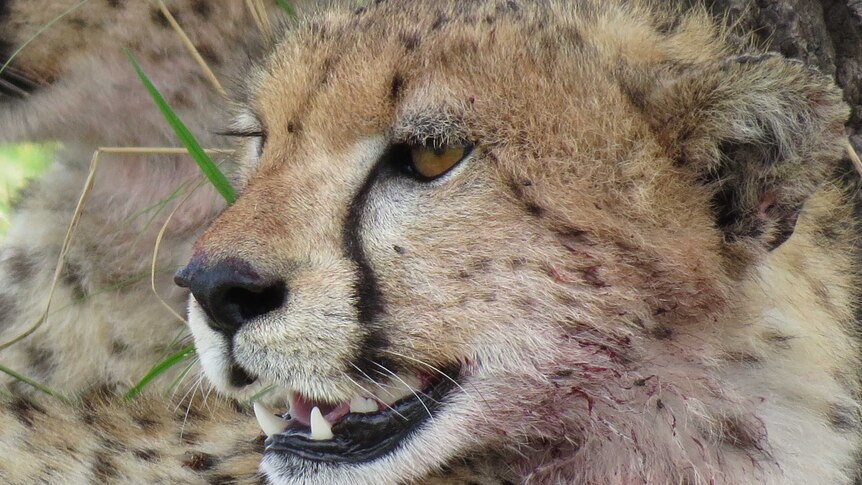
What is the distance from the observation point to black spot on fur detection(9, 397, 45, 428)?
7.44ft

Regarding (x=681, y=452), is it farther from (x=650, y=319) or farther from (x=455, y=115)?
(x=455, y=115)

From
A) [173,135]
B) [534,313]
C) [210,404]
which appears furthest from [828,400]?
[173,135]

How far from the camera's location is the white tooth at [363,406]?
170 centimetres

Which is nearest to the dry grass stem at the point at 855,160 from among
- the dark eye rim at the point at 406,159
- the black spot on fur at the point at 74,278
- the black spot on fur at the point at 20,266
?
the dark eye rim at the point at 406,159

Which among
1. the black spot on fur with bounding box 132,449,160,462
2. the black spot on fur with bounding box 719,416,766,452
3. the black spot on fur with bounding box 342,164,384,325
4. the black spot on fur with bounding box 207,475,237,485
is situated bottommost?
the black spot on fur with bounding box 207,475,237,485

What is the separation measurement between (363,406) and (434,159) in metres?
0.40

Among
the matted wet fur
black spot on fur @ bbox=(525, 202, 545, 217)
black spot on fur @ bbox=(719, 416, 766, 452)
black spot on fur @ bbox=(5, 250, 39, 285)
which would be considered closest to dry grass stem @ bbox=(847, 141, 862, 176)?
the matted wet fur

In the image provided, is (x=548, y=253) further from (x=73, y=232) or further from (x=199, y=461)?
(x=73, y=232)

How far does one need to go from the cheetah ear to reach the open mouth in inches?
19.1

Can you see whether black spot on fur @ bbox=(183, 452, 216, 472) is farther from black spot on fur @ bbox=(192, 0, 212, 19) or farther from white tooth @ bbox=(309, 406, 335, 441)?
black spot on fur @ bbox=(192, 0, 212, 19)

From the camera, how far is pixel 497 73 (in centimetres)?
175

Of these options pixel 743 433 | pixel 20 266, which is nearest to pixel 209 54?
pixel 20 266

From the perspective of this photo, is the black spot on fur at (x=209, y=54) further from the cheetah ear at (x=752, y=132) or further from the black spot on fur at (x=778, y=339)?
the black spot on fur at (x=778, y=339)

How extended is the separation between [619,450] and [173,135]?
159cm
